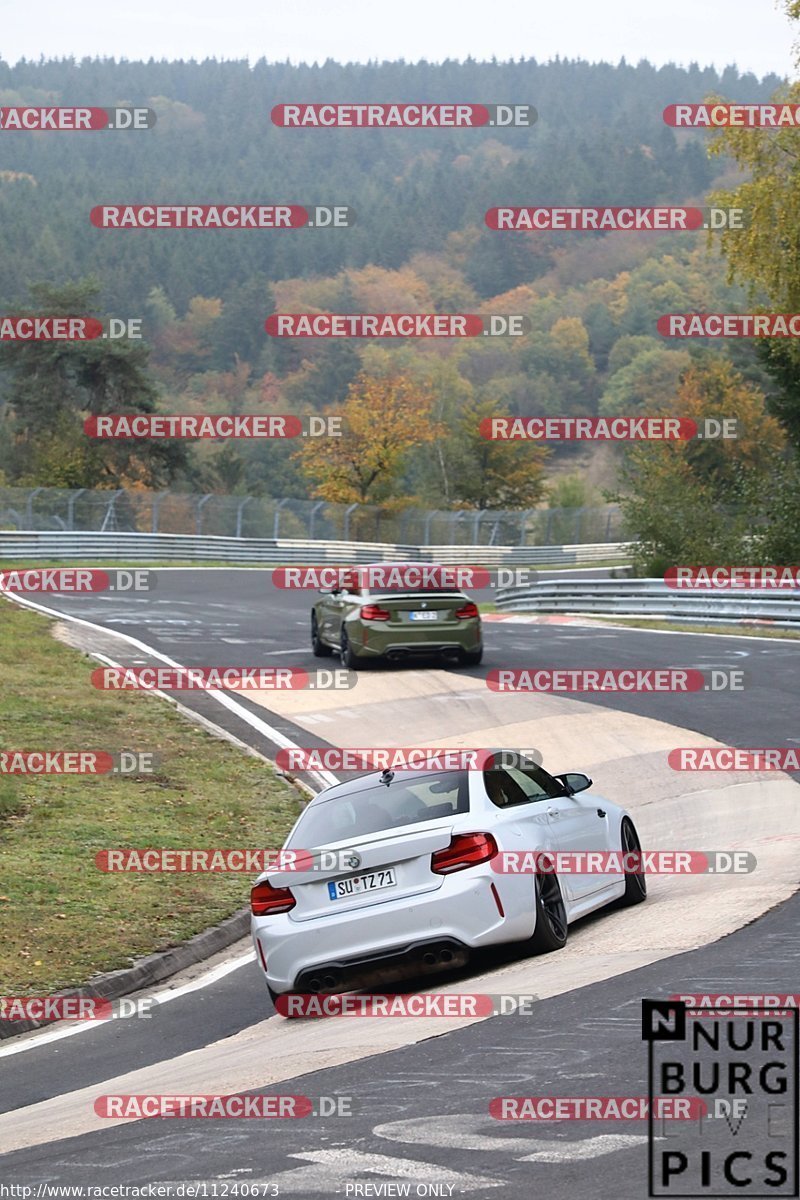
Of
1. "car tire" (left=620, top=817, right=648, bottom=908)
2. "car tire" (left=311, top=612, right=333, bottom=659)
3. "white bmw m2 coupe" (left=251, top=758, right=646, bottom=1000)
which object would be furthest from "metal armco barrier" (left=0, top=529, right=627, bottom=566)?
"white bmw m2 coupe" (left=251, top=758, right=646, bottom=1000)

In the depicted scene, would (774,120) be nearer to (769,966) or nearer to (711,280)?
(769,966)

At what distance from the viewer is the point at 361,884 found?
877 cm

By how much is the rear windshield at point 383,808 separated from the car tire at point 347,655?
13232 mm

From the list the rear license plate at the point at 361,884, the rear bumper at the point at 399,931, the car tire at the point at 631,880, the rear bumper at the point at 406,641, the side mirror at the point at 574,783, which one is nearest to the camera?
the rear bumper at the point at 399,931

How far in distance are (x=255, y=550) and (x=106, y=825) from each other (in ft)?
144

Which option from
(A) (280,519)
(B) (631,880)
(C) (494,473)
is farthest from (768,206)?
(C) (494,473)

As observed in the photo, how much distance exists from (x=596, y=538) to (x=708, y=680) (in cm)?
5074

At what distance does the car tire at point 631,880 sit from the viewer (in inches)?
409

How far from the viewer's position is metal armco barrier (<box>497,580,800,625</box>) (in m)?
27.6

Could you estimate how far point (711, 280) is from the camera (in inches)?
6713

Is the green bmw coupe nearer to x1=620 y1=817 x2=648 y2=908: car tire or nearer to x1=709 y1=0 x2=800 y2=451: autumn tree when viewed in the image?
x1=709 y1=0 x2=800 y2=451: autumn tree

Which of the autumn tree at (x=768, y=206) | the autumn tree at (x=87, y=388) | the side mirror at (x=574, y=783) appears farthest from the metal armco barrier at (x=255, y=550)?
the side mirror at (x=574, y=783)

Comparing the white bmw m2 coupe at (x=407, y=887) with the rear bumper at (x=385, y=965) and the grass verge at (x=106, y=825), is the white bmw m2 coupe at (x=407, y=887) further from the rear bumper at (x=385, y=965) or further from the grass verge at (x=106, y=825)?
the grass verge at (x=106, y=825)

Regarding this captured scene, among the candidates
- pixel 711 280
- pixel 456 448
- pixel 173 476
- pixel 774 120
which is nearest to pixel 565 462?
pixel 711 280
